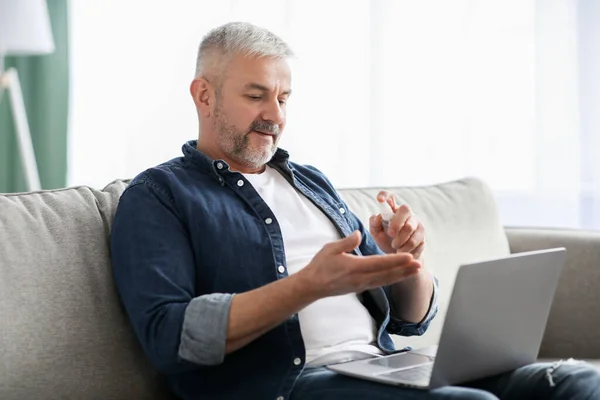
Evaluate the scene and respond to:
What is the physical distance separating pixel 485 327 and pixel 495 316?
0.03 meters

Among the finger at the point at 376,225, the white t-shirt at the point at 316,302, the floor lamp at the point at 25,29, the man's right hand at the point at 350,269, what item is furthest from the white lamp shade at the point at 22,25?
the man's right hand at the point at 350,269

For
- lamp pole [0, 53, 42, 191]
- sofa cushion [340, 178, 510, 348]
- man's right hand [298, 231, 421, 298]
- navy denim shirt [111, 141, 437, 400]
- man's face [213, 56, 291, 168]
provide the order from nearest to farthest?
1. man's right hand [298, 231, 421, 298]
2. navy denim shirt [111, 141, 437, 400]
3. man's face [213, 56, 291, 168]
4. sofa cushion [340, 178, 510, 348]
5. lamp pole [0, 53, 42, 191]

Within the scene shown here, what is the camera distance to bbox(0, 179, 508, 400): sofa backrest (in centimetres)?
137

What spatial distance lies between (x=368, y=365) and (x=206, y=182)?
1.49ft

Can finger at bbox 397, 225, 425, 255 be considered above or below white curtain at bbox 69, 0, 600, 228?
below

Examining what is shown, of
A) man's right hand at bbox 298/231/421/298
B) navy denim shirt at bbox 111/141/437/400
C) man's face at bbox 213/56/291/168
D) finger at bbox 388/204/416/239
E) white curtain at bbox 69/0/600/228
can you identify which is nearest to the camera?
man's right hand at bbox 298/231/421/298

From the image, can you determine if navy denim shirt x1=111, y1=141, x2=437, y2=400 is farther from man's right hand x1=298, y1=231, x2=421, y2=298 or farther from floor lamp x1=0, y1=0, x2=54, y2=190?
floor lamp x1=0, y1=0, x2=54, y2=190

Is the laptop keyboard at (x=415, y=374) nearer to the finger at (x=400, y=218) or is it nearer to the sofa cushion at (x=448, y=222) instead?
the finger at (x=400, y=218)

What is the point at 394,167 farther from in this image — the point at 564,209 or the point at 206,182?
the point at 206,182

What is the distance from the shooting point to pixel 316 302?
1.50 m

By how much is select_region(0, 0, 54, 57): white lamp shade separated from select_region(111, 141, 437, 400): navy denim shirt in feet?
5.04

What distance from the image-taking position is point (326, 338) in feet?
4.89

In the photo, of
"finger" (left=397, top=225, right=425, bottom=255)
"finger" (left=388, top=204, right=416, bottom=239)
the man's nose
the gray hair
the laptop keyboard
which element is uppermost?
the gray hair

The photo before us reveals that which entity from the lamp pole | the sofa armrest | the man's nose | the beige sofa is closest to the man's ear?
the man's nose
